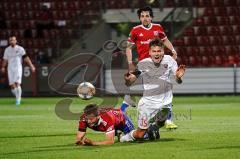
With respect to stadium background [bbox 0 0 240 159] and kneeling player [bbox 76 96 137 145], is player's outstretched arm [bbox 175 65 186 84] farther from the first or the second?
stadium background [bbox 0 0 240 159]

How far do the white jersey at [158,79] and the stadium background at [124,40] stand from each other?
1632cm

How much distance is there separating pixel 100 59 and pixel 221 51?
5.07 meters

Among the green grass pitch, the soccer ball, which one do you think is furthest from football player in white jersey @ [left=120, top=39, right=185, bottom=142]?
the soccer ball

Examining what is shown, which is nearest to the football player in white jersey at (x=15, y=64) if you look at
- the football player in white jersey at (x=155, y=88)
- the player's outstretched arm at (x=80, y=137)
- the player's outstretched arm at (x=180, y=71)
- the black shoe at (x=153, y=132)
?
the football player in white jersey at (x=155, y=88)

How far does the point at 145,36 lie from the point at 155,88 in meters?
2.13

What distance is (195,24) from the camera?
31.6 m

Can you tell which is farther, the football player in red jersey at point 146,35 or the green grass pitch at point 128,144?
the football player in red jersey at point 146,35

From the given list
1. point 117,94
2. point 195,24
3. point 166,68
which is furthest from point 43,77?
point 166,68

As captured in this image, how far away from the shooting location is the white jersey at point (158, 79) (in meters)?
11.6

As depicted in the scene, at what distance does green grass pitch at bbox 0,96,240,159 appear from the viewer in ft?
32.6

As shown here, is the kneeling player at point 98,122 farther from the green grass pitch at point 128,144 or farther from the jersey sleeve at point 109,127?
the green grass pitch at point 128,144

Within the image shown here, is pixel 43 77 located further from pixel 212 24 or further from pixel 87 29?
pixel 212 24

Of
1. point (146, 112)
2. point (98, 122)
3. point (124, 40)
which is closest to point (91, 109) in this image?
point (98, 122)

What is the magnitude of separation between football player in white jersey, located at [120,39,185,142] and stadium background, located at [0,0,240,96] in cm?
1632
